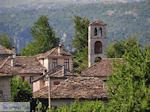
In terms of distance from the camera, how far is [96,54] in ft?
435

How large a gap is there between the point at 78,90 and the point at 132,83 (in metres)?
19.5

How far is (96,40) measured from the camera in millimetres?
135750

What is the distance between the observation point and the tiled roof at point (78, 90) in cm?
6331

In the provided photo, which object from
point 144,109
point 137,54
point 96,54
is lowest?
point 144,109

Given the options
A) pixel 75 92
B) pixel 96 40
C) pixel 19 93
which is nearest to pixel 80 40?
pixel 96 40

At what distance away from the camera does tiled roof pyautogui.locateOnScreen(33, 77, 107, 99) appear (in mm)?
63312

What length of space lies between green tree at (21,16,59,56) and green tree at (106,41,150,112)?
103 metres

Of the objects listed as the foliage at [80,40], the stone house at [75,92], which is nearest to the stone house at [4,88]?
the stone house at [75,92]

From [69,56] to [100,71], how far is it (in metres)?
25.4

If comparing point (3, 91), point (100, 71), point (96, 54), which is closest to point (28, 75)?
point (100, 71)

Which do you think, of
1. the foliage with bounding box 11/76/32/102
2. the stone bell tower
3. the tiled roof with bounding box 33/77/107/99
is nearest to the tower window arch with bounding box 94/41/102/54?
the stone bell tower

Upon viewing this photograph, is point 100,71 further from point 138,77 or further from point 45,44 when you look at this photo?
point 45,44

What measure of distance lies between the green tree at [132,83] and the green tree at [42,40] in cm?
10279

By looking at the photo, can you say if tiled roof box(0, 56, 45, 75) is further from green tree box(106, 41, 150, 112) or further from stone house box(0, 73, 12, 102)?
green tree box(106, 41, 150, 112)
